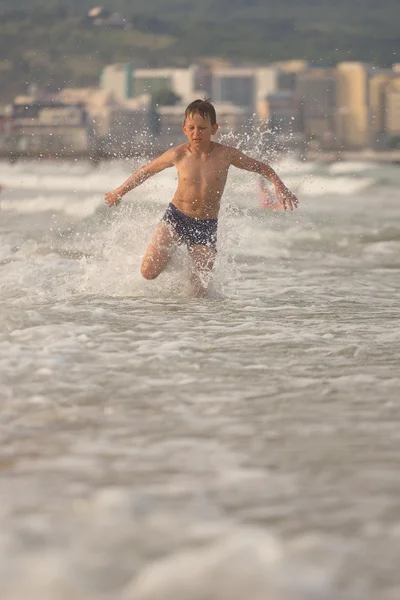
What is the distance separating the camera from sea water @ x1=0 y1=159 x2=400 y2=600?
3049mm

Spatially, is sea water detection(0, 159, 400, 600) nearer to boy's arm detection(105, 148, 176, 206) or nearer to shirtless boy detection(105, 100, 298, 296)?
shirtless boy detection(105, 100, 298, 296)

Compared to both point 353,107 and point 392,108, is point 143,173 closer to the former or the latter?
point 392,108

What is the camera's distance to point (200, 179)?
813 cm

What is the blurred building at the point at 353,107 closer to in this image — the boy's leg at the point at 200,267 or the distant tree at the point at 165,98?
the distant tree at the point at 165,98

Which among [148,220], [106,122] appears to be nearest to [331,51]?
[106,122]

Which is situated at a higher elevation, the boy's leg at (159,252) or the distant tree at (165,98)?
the distant tree at (165,98)

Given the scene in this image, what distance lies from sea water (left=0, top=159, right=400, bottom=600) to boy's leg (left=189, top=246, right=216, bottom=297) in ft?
0.30

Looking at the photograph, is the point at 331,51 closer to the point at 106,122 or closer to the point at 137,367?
the point at 106,122

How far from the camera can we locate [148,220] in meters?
10.2

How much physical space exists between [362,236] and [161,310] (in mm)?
9913

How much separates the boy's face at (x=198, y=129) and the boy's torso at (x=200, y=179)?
0.13m

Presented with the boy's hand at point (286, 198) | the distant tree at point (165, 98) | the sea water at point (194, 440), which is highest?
the distant tree at point (165, 98)

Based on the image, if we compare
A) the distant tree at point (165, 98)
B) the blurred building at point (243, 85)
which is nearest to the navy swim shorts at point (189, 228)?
the distant tree at point (165, 98)

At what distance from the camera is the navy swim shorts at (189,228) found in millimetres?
8203
